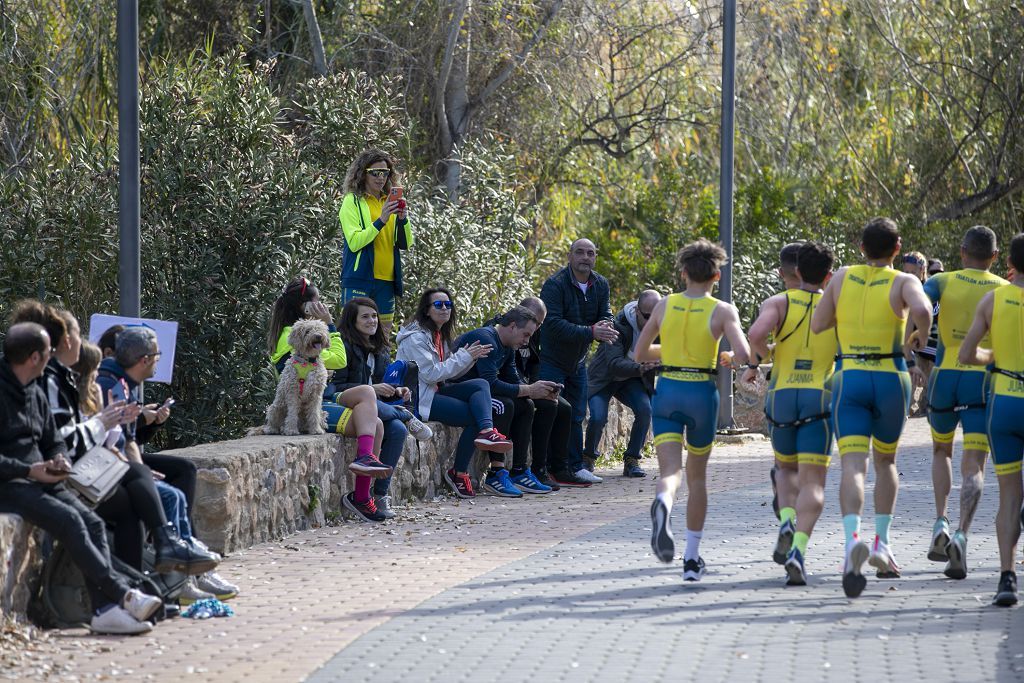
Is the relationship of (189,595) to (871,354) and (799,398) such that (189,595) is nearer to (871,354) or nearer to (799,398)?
(799,398)

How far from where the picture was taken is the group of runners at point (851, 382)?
7.93m

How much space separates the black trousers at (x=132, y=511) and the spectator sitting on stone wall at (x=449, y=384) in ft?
14.4

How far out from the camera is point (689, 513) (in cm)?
837

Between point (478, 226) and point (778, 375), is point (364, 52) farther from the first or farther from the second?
point (778, 375)

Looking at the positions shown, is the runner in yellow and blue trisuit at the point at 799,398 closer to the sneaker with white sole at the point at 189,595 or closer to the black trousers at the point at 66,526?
the sneaker with white sole at the point at 189,595

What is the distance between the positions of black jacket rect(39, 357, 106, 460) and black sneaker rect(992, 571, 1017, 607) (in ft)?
14.8

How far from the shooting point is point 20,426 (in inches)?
278

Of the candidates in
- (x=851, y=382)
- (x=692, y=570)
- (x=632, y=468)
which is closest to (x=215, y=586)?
(x=692, y=570)

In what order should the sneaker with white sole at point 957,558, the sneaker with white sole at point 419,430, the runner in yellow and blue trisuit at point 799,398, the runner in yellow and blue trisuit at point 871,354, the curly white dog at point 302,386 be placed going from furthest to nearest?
the sneaker with white sole at point 419,430, the curly white dog at point 302,386, the sneaker with white sole at point 957,558, the runner in yellow and blue trisuit at point 799,398, the runner in yellow and blue trisuit at point 871,354

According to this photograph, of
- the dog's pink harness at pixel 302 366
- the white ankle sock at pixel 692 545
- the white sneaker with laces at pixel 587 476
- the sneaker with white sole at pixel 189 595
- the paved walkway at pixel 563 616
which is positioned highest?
the dog's pink harness at pixel 302 366

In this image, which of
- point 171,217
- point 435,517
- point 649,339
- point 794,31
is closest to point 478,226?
point 171,217

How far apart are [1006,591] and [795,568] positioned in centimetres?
105

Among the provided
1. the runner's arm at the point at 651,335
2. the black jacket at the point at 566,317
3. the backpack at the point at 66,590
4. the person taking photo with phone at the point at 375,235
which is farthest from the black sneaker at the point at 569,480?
the backpack at the point at 66,590

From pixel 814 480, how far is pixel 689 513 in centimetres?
70
